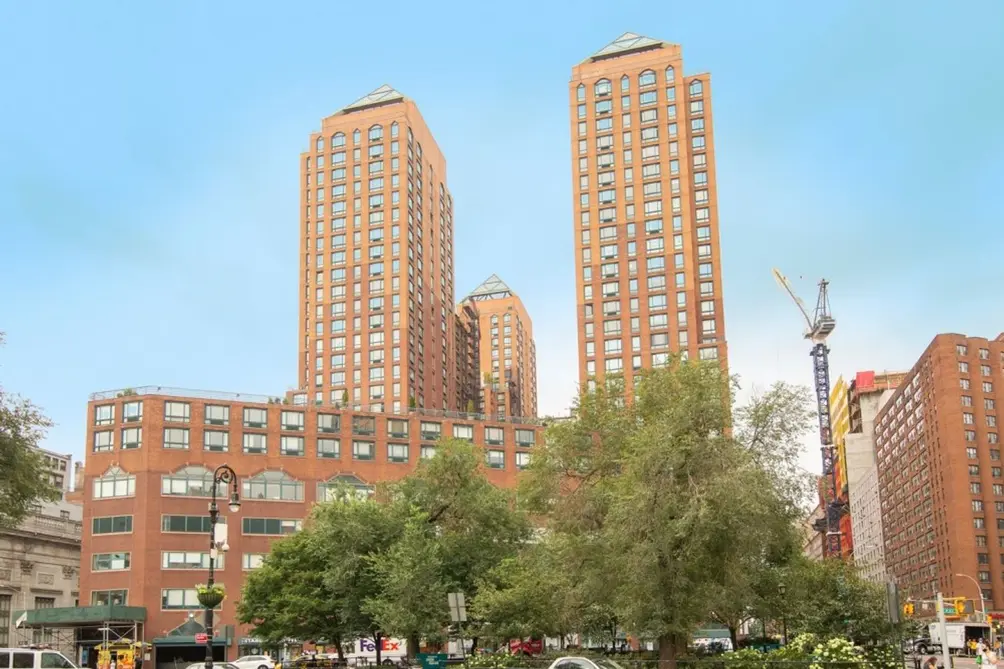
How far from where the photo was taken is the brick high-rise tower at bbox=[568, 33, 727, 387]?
470 feet

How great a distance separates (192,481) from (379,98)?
92649 mm

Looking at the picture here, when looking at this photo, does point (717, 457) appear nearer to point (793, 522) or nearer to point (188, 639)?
point (793, 522)

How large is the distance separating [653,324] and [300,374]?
59.0 metres

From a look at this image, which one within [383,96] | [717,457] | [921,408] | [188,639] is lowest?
[188,639]

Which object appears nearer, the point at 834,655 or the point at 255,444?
the point at 834,655

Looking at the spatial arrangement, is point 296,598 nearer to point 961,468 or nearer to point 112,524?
point 112,524

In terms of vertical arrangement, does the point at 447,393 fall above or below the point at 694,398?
above

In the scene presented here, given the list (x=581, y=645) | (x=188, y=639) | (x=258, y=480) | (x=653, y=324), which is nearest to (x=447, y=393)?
(x=653, y=324)

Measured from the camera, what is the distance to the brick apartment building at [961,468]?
522ft

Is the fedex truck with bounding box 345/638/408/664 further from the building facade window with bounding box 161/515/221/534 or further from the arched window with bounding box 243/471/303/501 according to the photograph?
the arched window with bounding box 243/471/303/501

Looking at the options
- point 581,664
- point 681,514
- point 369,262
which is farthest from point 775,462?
point 369,262

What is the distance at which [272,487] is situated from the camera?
359ft

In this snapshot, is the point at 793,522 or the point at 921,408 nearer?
the point at 793,522

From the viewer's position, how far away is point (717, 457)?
4291 centimetres
